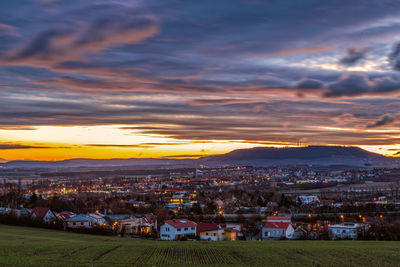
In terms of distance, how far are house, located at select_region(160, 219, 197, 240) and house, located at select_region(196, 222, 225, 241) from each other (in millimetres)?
690

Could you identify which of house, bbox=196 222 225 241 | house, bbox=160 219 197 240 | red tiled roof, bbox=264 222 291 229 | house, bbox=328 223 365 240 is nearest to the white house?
red tiled roof, bbox=264 222 291 229

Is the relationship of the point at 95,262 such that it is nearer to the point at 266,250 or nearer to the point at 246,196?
the point at 266,250

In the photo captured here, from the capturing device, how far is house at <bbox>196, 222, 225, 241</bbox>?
45.8 metres

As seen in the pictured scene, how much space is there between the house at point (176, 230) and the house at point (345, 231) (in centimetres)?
1357

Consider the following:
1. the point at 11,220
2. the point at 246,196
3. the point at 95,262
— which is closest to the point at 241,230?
the point at 11,220

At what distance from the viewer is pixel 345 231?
45.3 m

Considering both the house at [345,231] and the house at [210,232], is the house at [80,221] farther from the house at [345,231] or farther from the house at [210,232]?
the house at [345,231]

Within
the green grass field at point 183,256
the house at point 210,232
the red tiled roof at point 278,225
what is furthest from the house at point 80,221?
the green grass field at point 183,256

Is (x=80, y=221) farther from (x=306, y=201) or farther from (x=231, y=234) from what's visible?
(x=306, y=201)

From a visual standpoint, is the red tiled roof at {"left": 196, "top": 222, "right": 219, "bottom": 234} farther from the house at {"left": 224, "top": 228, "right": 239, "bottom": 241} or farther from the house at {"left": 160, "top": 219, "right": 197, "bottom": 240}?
the house at {"left": 224, "top": 228, "right": 239, "bottom": 241}

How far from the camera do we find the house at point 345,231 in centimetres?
4375

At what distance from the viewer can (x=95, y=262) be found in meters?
18.9

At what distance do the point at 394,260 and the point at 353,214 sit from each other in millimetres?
53269

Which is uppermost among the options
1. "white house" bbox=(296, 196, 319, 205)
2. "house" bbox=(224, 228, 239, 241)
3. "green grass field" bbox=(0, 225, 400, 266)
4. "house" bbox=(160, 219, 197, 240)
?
"green grass field" bbox=(0, 225, 400, 266)
